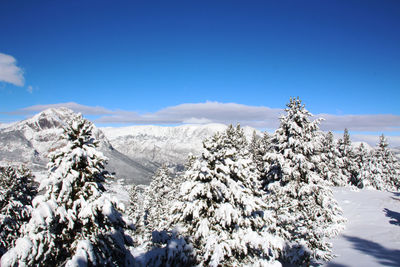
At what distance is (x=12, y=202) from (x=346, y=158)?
53845mm

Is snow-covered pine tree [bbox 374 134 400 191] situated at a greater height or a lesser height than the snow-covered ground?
greater

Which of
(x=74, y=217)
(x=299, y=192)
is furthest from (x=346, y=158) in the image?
(x=74, y=217)

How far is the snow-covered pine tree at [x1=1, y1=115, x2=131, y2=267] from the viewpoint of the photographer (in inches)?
320

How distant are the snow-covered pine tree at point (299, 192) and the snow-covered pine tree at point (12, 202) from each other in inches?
716

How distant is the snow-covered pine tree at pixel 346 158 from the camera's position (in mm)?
49594

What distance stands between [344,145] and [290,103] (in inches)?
1515

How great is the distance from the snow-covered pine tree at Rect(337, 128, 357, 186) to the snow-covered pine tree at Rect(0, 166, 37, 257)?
5081cm

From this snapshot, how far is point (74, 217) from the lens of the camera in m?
8.68

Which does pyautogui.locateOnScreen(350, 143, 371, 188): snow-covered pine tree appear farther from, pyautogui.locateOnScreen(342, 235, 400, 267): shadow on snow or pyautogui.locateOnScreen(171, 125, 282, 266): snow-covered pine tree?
pyautogui.locateOnScreen(171, 125, 282, 266): snow-covered pine tree

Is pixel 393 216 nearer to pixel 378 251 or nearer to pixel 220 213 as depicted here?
pixel 378 251

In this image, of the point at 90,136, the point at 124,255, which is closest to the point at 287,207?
the point at 124,255

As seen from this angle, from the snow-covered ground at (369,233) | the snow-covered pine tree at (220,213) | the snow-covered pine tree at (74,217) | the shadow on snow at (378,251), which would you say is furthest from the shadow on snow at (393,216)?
the snow-covered pine tree at (74,217)

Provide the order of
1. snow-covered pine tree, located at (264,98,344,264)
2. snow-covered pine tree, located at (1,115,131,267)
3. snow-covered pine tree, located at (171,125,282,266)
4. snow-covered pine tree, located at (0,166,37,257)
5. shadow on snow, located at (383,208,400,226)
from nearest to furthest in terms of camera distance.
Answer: snow-covered pine tree, located at (1,115,131,267) < snow-covered pine tree, located at (171,125,282,266) < snow-covered pine tree, located at (264,98,344,264) < snow-covered pine tree, located at (0,166,37,257) < shadow on snow, located at (383,208,400,226)

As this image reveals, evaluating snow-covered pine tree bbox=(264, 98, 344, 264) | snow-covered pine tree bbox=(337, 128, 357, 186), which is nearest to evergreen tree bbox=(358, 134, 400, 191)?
snow-covered pine tree bbox=(337, 128, 357, 186)
